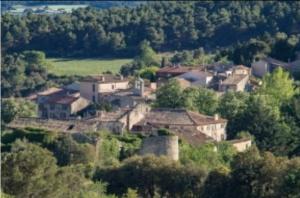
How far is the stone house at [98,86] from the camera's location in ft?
185

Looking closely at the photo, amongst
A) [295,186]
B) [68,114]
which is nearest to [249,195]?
[295,186]

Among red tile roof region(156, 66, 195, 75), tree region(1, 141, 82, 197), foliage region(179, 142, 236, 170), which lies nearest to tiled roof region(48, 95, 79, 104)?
red tile roof region(156, 66, 195, 75)

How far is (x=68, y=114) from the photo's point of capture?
5412 centimetres

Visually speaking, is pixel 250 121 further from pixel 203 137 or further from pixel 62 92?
pixel 62 92

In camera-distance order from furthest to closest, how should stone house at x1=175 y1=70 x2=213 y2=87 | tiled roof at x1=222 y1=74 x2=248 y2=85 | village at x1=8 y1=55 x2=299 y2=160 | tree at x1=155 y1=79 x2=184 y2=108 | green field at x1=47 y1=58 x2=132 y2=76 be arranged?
green field at x1=47 y1=58 x2=132 y2=76 < stone house at x1=175 y1=70 x2=213 y2=87 < tiled roof at x1=222 y1=74 x2=248 y2=85 < tree at x1=155 y1=79 x2=184 y2=108 < village at x1=8 y1=55 x2=299 y2=160

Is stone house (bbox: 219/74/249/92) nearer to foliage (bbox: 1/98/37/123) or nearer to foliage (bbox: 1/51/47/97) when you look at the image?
foliage (bbox: 1/98/37/123)

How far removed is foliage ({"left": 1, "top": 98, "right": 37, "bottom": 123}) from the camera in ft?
168

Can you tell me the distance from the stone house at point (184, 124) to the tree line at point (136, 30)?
30624 mm

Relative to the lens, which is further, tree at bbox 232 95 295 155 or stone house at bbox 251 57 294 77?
stone house at bbox 251 57 294 77

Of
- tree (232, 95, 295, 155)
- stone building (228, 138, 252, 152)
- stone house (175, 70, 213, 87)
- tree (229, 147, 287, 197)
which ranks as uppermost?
tree (229, 147, 287, 197)

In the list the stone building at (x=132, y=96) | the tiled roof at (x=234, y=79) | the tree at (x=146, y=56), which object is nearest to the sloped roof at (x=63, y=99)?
the stone building at (x=132, y=96)

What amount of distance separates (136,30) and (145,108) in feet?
108

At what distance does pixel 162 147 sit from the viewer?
123ft

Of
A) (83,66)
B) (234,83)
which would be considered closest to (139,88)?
(234,83)
